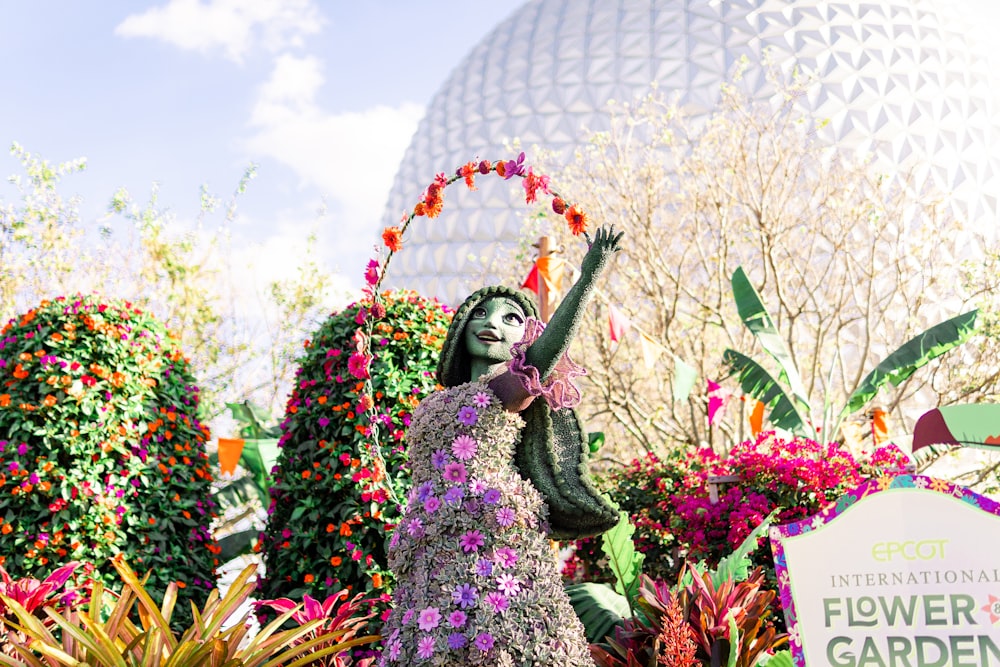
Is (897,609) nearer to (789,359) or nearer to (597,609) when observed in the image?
(597,609)

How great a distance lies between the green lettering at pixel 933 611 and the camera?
3.13 metres

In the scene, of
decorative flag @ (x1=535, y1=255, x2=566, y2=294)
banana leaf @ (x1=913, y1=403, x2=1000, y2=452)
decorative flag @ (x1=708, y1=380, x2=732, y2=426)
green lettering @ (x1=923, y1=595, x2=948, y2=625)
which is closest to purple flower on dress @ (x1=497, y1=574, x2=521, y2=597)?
green lettering @ (x1=923, y1=595, x2=948, y2=625)

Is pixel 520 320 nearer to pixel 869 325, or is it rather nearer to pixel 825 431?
pixel 825 431

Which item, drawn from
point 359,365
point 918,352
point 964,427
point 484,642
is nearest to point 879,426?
point 918,352

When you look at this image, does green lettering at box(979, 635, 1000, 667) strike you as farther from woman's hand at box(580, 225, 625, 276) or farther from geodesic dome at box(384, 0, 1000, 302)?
geodesic dome at box(384, 0, 1000, 302)

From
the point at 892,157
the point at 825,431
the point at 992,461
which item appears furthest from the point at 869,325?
the point at 892,157

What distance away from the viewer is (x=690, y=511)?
7.06 metres

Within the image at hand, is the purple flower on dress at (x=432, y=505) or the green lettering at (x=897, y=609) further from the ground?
the purple flower on dress at (x=432, y=505)

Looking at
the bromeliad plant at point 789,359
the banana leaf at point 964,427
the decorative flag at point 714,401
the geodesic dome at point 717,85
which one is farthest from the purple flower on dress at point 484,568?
the geodesic dome at point 717,85

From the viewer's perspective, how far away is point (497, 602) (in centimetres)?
341

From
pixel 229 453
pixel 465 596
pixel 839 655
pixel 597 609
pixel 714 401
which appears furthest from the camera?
pixel 714 401

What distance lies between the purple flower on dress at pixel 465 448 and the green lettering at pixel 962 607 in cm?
191

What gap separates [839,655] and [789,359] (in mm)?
5415

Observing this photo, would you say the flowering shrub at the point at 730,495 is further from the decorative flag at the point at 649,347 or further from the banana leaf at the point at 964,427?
the decorative flag at the point at 649,347
